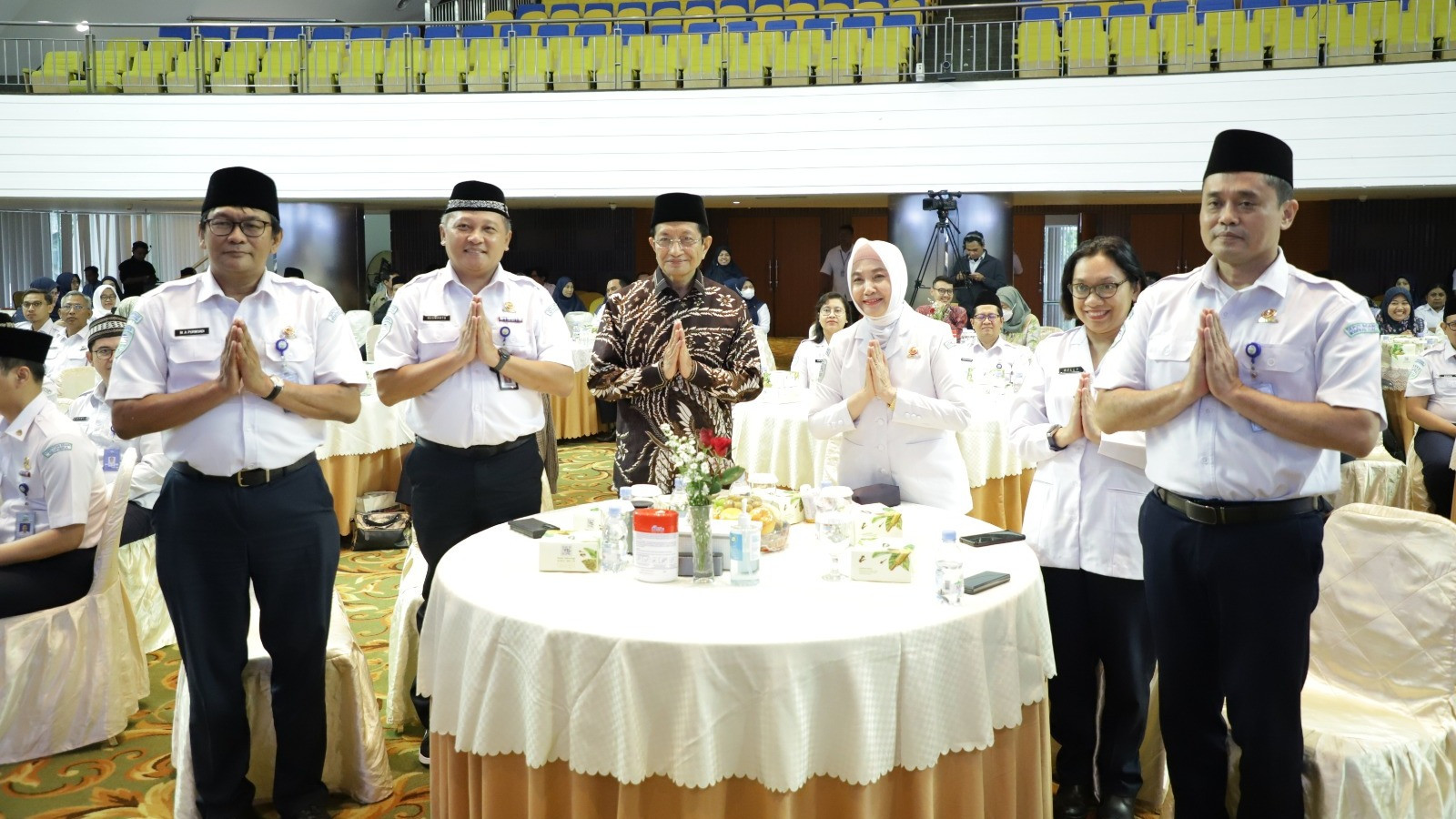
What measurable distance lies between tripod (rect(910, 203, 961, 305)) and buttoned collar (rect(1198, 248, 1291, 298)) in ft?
39.5

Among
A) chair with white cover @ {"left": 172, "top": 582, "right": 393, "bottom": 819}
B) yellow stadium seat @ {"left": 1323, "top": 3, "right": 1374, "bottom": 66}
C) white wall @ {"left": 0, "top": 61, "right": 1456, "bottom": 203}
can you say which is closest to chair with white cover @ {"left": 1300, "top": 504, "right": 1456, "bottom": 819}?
chair with white cover @ {"left": 172, "top": 582, "right": 393, "bottom": 819}

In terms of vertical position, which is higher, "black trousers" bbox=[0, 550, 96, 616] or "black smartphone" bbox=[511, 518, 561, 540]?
"black smartphone" bbox=[511, 518, 561, 540]

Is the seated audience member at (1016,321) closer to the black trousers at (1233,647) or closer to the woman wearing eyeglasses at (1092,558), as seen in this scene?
the woman wearing eyeglasses at (1092,558)

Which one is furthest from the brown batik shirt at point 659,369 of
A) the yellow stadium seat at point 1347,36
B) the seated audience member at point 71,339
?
the yellow stadium seat at point 1347,36

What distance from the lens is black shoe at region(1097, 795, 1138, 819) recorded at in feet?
9.95

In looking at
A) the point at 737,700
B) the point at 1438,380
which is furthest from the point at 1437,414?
the point at 737,700

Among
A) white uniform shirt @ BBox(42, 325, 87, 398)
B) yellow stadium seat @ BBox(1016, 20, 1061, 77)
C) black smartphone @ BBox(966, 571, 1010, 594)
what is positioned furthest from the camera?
yellow stadium seat @ BBox(1016, 20, 1061, 77)

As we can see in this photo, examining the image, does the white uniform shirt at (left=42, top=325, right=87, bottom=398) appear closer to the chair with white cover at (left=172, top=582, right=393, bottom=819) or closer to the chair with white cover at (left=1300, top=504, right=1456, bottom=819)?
the chair with white cover at (left=172, top=582, right=393, bottom=819)

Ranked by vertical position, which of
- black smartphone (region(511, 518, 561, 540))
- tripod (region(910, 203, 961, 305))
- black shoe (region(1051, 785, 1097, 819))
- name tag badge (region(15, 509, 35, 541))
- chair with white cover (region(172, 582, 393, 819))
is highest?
tripod (region(910, 203, 961, 305))

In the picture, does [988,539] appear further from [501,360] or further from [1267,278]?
[501,360]

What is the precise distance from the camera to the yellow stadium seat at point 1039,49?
14016mm

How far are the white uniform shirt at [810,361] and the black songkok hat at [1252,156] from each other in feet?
14.9

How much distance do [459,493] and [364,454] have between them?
334 centimetres

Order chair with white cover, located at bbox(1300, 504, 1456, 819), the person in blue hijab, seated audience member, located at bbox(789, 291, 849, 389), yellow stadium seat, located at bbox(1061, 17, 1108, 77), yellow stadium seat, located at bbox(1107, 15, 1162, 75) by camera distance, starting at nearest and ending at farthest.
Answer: chair with white cover, located at bbox(1300, 504, 1456, 819)
seated audience member, located at bbox(789, 291, 849, 389)
yellow stadium seat, located at bbox(1107, 15, 1162, 75)
yellow stadium seat, located at bbox(1061, 17, 1108, 77)
the person in blue hijab
